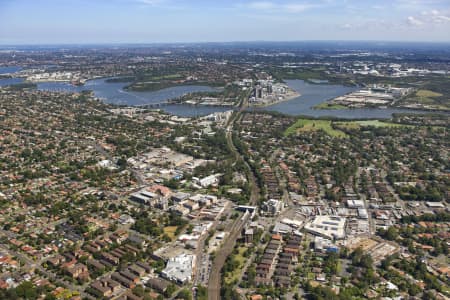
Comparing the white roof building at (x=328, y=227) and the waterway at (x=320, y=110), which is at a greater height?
the waterway at (x=320, y=110)

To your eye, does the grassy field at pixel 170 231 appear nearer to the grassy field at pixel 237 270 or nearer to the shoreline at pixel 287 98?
the grassy field at pixel 237 270

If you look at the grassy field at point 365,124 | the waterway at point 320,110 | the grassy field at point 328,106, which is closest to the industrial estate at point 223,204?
the grassy field at point 365,124

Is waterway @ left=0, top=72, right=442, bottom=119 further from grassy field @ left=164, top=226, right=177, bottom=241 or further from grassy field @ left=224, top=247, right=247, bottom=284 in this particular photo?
grassy field @ left=224, top=247, right=247, bottom=284

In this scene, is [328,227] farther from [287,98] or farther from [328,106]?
[287,98]

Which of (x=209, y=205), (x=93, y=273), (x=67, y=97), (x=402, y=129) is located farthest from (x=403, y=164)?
(x=67, y=97)

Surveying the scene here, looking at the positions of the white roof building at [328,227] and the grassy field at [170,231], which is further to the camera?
the grassy field at [170,231]

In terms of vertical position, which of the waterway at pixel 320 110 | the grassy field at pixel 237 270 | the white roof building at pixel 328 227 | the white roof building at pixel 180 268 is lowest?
the grassy field at pixel 237 270

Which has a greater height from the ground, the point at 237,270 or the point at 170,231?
the point at 170,231

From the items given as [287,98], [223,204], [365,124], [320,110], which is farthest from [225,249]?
[287,98]
